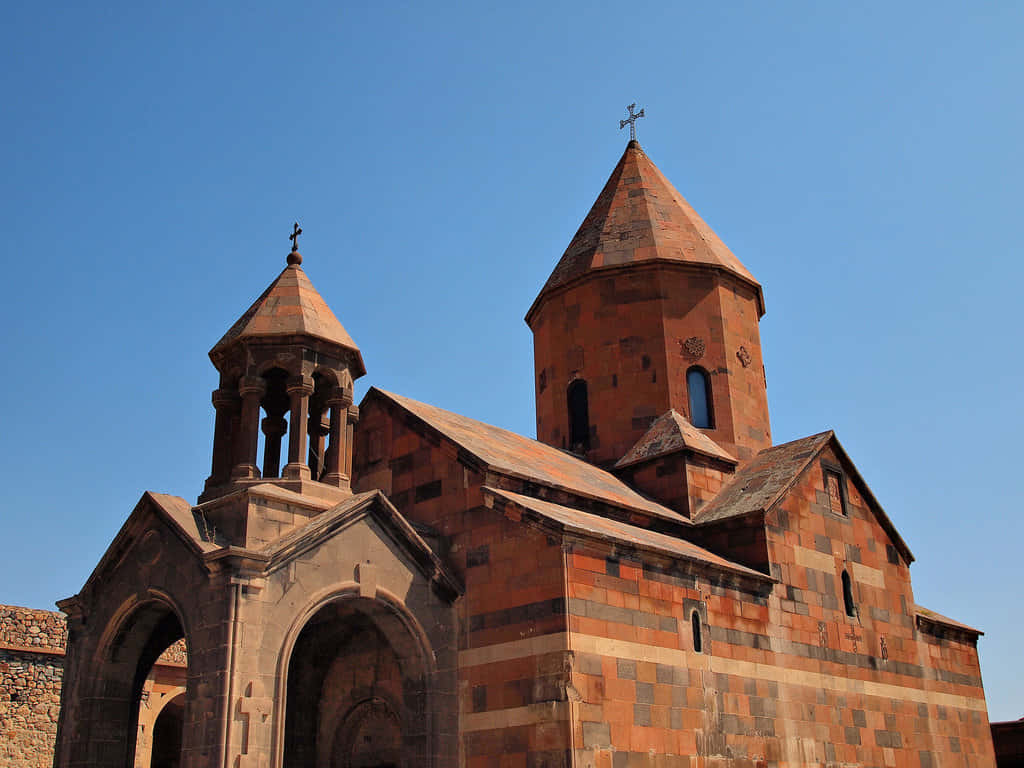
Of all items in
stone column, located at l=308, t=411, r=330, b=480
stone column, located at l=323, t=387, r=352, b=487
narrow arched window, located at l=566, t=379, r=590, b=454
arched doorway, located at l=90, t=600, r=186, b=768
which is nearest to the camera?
arched doorway, located at l=90, t=600, r=186, b=768

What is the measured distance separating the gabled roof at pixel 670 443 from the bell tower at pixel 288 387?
4809 millimetres

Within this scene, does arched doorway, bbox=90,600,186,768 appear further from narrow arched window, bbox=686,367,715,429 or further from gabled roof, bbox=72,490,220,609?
narrow arched window, bbox=686,367,715,429

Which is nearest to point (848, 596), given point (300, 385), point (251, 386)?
point (300, 385)

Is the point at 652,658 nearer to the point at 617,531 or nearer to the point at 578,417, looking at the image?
the point at 617,531

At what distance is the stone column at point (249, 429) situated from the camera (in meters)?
11.3

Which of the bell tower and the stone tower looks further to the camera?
the stone tower

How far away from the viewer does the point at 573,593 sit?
10250 mm

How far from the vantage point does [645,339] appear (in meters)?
16.6

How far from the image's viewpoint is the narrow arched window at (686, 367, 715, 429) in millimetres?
16375

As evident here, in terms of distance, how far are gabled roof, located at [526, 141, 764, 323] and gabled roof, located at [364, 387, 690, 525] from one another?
403cm

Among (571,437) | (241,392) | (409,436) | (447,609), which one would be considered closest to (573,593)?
(447,609)

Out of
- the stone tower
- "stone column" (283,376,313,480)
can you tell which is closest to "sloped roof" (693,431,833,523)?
the stone tower

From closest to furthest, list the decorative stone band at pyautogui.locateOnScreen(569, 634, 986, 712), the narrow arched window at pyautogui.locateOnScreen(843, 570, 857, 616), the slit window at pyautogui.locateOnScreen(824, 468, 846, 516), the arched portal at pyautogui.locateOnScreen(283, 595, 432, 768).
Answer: the decorative stone band at pyautogui.locateOnScreen(569, 634, 986, 712)
the arched portal at pyautogui.locateOnScreen(283, 595, 432, 768)
the narrow arched window at pyautogui.locateOnScreen(843, 570, 857, 616)
the slit window at pyautogui.locateOnScreen(824, 468, 846, 516)

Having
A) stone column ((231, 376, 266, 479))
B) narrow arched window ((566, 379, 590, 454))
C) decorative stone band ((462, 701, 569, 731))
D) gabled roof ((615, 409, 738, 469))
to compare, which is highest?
narrow arched window ((566, 379, 590, 454))
